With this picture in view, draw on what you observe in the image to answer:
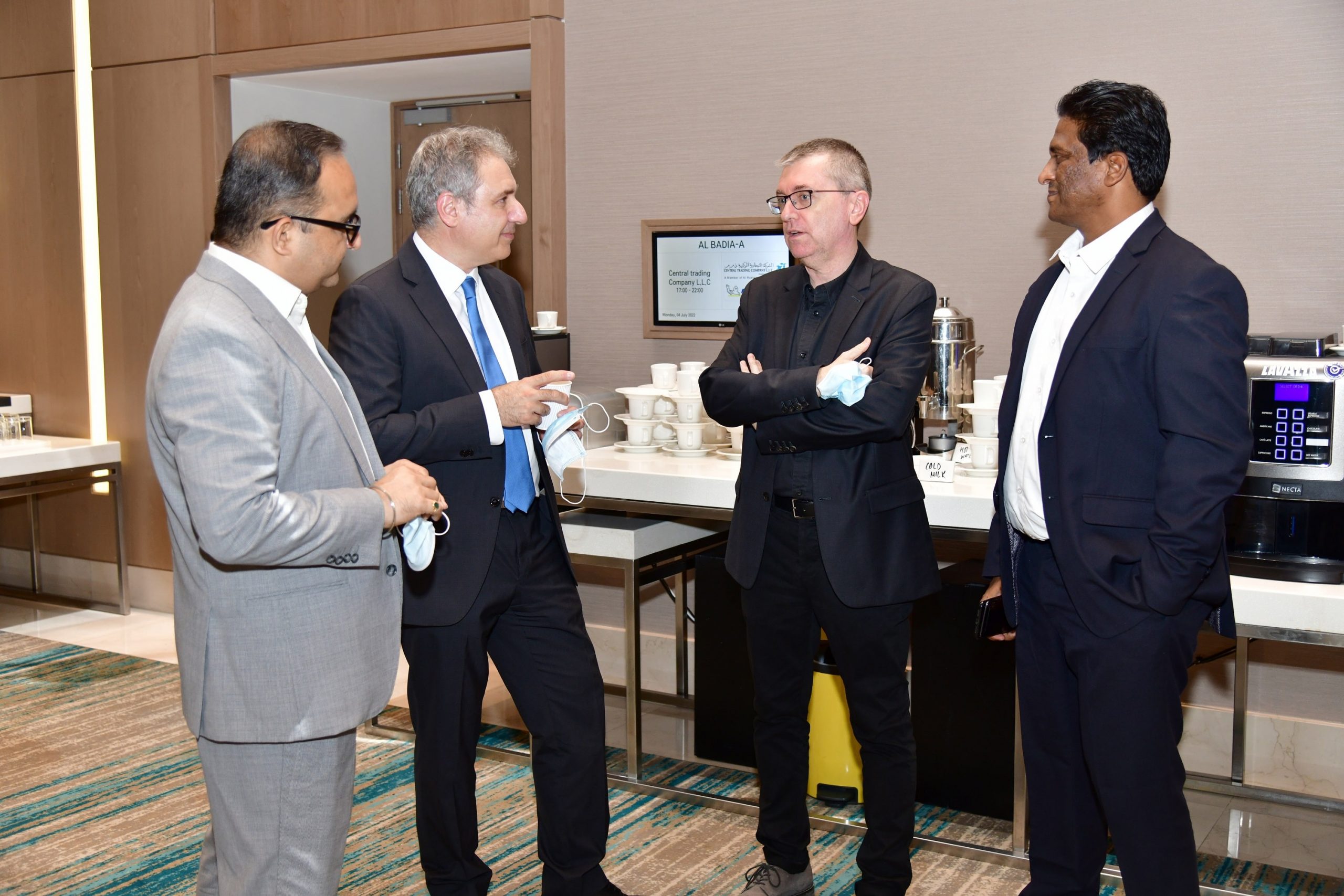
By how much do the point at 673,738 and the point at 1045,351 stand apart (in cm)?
222

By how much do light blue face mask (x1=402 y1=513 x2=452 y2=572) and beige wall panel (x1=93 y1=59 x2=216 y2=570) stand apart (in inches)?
147

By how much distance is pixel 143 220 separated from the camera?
546 cm

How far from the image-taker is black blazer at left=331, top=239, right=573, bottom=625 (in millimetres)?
2322

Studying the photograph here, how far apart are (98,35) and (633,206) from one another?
297 cm

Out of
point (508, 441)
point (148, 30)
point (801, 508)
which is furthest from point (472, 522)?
point (148, 30)

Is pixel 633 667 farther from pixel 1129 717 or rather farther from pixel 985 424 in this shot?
pixel 1129 717

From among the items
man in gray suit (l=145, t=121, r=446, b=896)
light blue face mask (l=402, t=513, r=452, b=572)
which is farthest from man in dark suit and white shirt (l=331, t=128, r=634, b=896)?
man in gray suit (l=145, t=121, r=446, b=896)

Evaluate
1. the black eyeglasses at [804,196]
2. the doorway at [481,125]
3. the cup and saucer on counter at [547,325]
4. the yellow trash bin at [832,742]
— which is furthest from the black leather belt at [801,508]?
the doorway at [481,125]

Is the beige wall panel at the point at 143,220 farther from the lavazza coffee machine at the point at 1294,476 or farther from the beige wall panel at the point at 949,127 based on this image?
the lavazza coffee machine at the point at 1294,476

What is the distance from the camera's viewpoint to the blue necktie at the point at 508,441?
2473 millimetres

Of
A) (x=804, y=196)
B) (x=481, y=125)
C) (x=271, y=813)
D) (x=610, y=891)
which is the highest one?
(x=481, y=125)

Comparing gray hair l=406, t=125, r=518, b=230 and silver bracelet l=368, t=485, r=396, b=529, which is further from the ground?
gray hair l=406, t=125, r=518, b=230

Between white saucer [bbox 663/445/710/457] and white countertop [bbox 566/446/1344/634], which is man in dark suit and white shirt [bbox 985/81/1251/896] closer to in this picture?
white countertop [bbox 566/446/1344/634]

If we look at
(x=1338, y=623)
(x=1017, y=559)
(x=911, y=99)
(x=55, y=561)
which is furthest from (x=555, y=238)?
(x=55, y=561)
